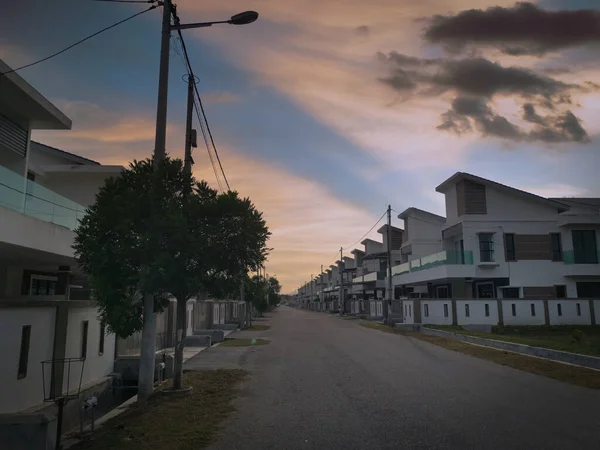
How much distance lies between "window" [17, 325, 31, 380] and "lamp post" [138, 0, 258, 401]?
2.69 metres

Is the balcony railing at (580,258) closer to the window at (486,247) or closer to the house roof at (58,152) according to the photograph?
the window at (486,247)

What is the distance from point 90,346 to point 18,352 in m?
4.13

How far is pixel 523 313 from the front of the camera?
33.2 meters

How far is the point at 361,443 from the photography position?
24.5 feet

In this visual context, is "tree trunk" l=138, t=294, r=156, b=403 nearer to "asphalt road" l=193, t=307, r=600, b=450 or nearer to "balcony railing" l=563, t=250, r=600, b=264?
"asphalt road" l=193, t=307, r=600, b=450

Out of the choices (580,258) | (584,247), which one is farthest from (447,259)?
(584,247)

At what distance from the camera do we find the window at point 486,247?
3712cm

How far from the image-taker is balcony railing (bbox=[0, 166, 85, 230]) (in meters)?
11.8

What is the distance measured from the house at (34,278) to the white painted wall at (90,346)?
0.03m

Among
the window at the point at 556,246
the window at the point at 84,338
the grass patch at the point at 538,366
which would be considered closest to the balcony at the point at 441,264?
the window at the point at 556,246

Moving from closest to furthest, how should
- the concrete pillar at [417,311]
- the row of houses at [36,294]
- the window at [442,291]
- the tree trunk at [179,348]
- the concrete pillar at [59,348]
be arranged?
1. the row of houses at [36,294]
2. the tree trunk at [179,348]
3. the concrete pillar at [59,348]
4. the concrete pillar at [417,311]
5. the window at [442,291]

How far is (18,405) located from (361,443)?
26.4ft

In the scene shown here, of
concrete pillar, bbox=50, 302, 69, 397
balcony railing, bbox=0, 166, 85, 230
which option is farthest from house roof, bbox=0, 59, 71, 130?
concrete pillar, bbox=50, 302, 69, 397

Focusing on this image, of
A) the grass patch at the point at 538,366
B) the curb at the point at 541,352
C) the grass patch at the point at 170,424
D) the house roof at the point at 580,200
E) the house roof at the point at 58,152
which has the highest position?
the house roof at the point at 580,200
